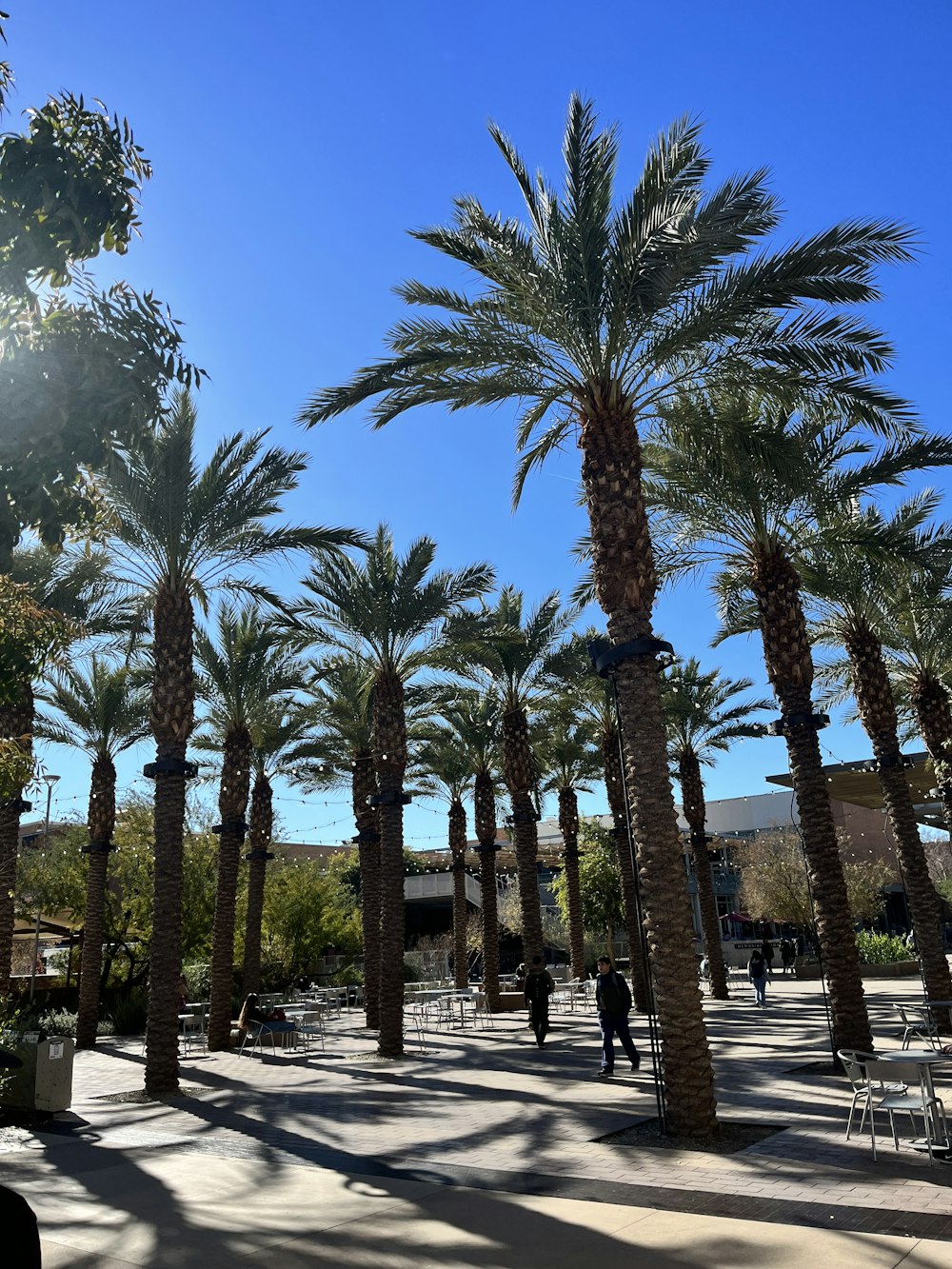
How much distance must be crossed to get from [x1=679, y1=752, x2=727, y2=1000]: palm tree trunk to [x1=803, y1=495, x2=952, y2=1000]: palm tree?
1065cm

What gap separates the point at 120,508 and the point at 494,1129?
11.0 m

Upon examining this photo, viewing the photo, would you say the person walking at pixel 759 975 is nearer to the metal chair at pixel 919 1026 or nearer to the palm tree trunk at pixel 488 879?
the metal chair at pixel 919 1026

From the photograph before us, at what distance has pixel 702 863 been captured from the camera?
2834 centimetres

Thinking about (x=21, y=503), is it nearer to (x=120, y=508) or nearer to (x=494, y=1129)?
(x=494, y=1129)

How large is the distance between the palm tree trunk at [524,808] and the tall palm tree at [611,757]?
1.98m

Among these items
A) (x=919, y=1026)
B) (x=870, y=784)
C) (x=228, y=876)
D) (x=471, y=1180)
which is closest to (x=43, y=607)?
(x=228, y=876)

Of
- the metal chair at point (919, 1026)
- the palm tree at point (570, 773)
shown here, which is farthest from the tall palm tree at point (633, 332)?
the palm tree at point (570, 773)

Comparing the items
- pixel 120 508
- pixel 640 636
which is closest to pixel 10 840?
pixel 120 508

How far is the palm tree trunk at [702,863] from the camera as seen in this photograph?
1083 inches

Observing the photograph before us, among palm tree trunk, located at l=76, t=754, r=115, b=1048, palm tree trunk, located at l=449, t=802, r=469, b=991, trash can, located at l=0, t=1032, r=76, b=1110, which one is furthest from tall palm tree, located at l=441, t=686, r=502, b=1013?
trash can, located at l=0, t=1032, r=76, b=1110

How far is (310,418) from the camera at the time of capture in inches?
496

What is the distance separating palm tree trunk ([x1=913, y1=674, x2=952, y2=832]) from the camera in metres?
19.0

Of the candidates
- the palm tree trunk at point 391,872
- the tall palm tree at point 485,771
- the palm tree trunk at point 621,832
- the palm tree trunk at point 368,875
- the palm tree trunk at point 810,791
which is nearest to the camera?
the palm tree trunk at point 810,791

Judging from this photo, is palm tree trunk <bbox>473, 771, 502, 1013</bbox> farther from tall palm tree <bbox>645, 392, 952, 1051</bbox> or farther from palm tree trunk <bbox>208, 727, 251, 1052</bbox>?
tall palm tree <bbox>645, 392, 952, 1051</bbox>
